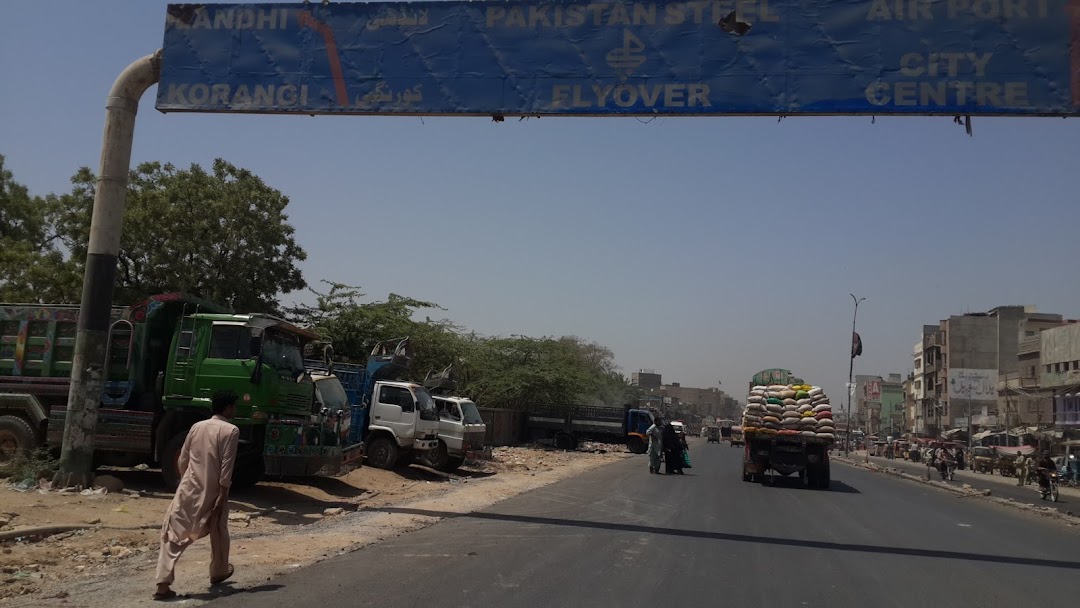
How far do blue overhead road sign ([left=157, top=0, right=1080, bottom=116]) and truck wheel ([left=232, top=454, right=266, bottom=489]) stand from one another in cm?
605

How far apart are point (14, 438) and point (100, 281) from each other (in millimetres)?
3409

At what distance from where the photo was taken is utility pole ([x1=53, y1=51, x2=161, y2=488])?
40.4 ft

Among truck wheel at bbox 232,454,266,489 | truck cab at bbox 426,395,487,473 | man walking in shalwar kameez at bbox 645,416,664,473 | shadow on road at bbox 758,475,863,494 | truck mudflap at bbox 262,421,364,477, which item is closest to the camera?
truck mudflap at bbox 262,421,364,477

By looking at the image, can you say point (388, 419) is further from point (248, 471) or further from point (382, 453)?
point (248, 471)

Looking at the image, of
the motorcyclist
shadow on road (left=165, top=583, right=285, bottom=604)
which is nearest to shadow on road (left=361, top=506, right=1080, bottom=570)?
shadow on road (left=165, top=583, right=285, bottom=604)

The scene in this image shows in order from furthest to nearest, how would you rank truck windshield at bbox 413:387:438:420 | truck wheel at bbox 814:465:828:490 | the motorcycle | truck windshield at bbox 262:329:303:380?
the motorcycle, truck wheel at bbox 814:465:828:490, truck windshield at bbox 413:387:438:420, truck windshield at bbox 262:329:303:380

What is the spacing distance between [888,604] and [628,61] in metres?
7.98

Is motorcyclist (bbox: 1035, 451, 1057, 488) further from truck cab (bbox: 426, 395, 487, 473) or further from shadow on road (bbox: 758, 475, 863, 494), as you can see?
truck cab (bbox: 426, 395, 487, 473)

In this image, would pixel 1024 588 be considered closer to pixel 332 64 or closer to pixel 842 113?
pixel 842 113

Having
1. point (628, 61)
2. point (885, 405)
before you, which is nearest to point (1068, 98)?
point (628, 61)

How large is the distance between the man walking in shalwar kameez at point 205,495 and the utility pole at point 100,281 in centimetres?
682

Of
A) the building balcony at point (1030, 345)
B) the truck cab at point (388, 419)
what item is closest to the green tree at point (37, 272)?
the truck cab at point (388, 419)

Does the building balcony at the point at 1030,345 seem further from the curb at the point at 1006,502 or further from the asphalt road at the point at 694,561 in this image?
the asphalt road at the point at 694,561

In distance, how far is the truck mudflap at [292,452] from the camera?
12930 millimetres
